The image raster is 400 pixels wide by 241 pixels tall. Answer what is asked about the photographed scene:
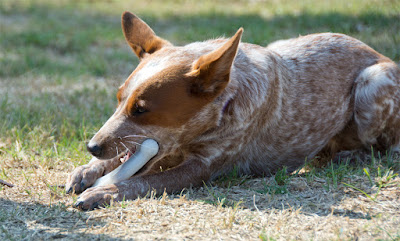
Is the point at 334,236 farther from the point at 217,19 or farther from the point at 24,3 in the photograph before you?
the point at 24,3

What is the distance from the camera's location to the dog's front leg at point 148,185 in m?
3.34

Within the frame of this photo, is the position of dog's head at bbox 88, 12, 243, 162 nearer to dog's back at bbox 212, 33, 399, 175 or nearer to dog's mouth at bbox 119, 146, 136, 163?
dog's mouth at bbox 119, 146, 136, 163

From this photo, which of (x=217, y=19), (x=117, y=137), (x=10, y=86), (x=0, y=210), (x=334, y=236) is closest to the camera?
(x=334, y=236)

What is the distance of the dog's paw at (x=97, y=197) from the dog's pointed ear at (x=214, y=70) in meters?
0.86

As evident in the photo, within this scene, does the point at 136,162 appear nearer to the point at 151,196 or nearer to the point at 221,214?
the point at 151,196

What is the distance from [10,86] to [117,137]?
3.44 meters

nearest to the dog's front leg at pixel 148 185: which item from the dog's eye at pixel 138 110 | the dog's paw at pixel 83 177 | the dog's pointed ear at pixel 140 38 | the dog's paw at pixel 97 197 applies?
the dog's paw at pixel 97 197

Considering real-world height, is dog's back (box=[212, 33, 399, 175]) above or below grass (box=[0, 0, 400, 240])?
above

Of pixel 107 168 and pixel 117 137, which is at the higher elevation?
pixel 117 137

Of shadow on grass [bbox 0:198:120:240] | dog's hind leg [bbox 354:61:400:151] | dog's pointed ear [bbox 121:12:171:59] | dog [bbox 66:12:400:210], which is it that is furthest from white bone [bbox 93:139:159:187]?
dog's hind leg [bbox 354:61:400:151]

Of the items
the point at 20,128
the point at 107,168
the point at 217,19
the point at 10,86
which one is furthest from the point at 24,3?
the point at 107,168

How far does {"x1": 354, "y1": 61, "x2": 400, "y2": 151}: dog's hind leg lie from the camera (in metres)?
4.30

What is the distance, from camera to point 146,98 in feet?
11.4

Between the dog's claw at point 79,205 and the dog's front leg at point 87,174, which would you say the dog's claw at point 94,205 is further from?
the dog's front leg at point 87,174
